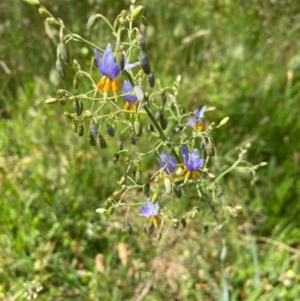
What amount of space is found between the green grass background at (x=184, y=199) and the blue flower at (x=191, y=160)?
0.34 metres

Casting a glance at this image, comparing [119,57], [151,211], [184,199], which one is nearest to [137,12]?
[119,57]

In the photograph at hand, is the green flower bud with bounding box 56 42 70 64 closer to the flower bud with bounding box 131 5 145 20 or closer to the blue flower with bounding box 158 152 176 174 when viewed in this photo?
the flower bud with bounding box 131 5 145 20

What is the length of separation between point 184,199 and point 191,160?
0.89 metres

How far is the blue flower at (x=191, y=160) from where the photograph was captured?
5.80ft

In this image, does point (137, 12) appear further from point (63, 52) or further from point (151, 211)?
point (151, 211)

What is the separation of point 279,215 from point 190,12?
1557mm

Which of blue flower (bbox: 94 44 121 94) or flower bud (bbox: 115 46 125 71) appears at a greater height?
blue flower (bbox: 94 44 121 94)

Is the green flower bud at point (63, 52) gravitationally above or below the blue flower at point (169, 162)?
below

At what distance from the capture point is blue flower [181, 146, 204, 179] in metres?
1.77

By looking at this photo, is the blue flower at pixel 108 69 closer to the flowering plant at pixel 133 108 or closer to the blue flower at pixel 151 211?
the flowering plant at pixel 133 108

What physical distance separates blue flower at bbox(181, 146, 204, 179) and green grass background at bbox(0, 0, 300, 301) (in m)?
0.34

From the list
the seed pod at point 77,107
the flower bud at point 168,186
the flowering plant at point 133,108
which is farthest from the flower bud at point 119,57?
the flower bud at point 168,186

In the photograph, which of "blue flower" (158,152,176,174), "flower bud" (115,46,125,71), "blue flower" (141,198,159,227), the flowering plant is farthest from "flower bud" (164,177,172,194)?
"flower bud" (115,46,125,71)

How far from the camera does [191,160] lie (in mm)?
1773
